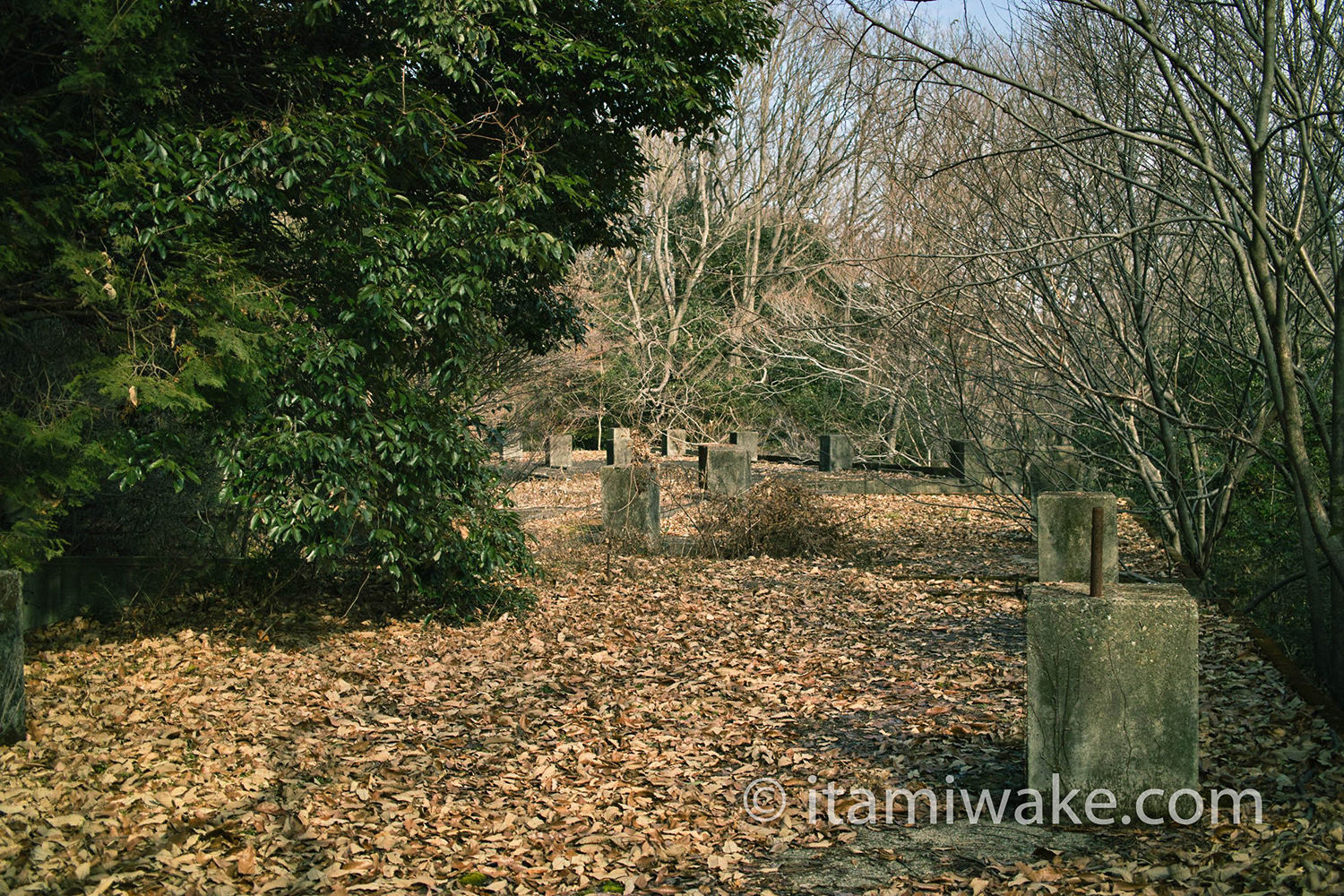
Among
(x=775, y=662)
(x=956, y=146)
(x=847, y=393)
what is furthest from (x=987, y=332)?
(x=847, y=393)

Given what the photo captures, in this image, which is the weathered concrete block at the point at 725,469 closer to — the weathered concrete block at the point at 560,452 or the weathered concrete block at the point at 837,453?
the weathered concrete block at the point at 837,453

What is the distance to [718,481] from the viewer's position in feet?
46.8

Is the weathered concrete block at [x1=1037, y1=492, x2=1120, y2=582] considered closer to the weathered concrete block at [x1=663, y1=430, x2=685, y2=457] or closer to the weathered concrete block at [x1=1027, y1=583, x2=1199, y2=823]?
the weathered concrete block at [x1=1027, y1=583, x2=1199, y2=823]

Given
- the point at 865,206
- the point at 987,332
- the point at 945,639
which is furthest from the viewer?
the point at 865,206

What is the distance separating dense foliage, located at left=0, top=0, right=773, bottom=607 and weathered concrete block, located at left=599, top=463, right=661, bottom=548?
3405mm

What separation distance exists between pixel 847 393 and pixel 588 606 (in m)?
14.0

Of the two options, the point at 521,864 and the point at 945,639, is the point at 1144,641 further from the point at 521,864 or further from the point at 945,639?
the point at 945,639

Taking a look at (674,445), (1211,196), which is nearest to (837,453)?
(674,445)

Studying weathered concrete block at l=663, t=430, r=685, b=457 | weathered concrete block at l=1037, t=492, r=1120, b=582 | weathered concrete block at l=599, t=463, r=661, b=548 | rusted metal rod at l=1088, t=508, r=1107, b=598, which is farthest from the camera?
weathered concrete block at l=663, t=430, r=685, b=457

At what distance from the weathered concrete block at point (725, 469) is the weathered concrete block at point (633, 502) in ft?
6.95

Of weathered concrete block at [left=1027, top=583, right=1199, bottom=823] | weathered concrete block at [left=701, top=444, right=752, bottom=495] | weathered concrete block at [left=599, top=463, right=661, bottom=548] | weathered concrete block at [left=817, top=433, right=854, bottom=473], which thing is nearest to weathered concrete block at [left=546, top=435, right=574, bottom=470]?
weathered concrete block at [left=817, top=433, right=854, bottom=473]

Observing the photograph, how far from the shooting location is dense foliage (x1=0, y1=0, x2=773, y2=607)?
20.6ft

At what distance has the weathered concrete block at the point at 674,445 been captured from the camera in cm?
2200

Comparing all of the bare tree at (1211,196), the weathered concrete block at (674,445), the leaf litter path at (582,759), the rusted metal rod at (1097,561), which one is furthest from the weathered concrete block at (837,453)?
the rusted metal rod at (1097,561)
